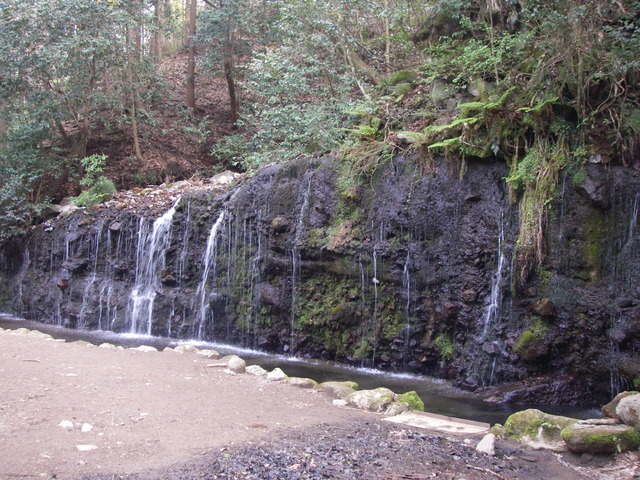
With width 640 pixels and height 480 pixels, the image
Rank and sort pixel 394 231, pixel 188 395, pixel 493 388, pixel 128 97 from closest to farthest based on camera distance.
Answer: pixel 188 395 < pixel 493 388 < pixel 394 231 < pixel 128 97

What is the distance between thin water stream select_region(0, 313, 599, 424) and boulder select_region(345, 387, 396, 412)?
52.8 inches

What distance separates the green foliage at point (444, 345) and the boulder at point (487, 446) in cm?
425

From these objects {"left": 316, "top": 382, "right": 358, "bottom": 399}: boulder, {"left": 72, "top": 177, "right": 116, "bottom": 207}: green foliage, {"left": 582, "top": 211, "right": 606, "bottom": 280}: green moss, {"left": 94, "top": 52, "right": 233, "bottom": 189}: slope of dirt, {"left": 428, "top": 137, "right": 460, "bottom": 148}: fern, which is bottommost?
{"left": 316, "top": 382, "right": 358, "bottom": 399}: boulder

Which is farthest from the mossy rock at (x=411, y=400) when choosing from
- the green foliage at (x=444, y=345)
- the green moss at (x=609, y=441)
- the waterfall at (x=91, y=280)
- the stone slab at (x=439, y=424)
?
the waterfall at (x=91, y=280)

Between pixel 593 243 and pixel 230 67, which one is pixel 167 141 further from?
pixel 593 243

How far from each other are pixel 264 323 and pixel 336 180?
3.29 m

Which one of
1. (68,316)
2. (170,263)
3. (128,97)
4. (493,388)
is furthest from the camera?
(128,97)

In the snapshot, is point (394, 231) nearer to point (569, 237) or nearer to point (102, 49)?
point (569, 237)

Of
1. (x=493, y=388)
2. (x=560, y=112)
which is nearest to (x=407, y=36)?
(x=560, y=112)

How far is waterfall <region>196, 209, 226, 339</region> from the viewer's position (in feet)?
39.7

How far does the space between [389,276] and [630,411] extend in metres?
5.35

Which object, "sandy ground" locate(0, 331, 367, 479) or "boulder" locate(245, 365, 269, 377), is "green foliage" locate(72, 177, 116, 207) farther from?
"boulder" locate(245, 365, 269, 377)

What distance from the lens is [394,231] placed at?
31.5 ft

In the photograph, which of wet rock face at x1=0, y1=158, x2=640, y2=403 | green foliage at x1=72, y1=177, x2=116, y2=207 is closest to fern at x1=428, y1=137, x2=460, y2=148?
wet rock face at x1=0, y1=158, x2=640, y2=403
